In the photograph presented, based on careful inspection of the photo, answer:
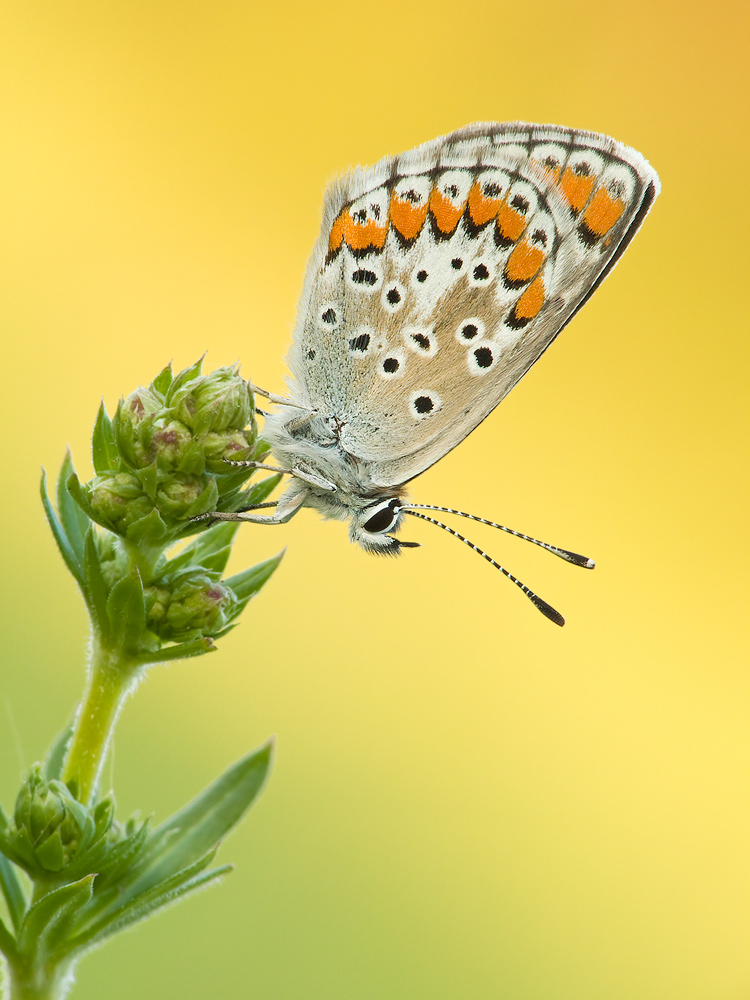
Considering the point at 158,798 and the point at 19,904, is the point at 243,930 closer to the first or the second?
the point at 158,798

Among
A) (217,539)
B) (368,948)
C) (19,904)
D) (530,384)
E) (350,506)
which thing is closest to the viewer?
(19,904)

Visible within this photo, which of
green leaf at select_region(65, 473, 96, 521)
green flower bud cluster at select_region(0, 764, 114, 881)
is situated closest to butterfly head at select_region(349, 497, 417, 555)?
green leaf at select_region(65, 473, 96, 521)

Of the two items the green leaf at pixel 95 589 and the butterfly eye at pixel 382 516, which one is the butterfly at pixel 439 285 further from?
the green leaf at pixel 95 589

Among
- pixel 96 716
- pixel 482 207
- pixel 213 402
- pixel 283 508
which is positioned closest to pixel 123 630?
pixel 96 716

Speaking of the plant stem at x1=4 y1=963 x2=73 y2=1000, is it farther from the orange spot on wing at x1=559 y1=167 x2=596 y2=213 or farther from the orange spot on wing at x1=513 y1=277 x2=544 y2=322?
the orange spot on wing at x1=559 y1=167 x2=596 y2=213

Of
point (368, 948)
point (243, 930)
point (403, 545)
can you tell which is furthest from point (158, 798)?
point (403, 545)

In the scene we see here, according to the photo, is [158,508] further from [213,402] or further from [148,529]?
[213,402]

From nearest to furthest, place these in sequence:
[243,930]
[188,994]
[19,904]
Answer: [19,904]
[188,994]
[243,930]
